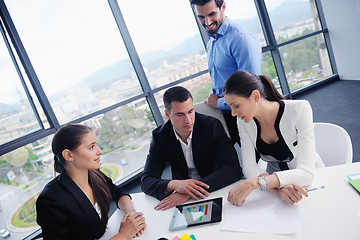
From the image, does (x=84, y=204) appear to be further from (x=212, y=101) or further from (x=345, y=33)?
(x=345, y=33)

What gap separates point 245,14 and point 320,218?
4.40m

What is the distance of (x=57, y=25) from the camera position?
313cm

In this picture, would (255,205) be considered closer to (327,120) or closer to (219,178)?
(219,178)

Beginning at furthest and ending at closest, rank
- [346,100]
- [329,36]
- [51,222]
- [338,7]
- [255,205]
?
[329,36] → [338,7] → [346,100] → [51,222] → [255,205]

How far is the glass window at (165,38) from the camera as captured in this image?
11.9 ft

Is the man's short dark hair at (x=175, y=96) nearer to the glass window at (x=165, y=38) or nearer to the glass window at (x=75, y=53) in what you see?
the glass window at (x=75, y=53)

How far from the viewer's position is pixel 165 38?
3865mm

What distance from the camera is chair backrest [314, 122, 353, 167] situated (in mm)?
1475

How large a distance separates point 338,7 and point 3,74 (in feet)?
18.4

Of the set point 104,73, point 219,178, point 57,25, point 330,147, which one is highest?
point 57,25

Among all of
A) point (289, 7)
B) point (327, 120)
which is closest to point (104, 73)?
point (327, 120)

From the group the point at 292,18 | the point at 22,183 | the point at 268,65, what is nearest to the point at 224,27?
the point at 22,183

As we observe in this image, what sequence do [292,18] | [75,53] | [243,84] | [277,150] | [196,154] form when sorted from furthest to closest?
[292,18] < [75,53] < [196,154] < [277,150] < [243,84]

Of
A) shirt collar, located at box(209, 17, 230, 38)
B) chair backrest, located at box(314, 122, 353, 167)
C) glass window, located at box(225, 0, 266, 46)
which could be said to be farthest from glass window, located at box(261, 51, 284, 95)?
chair backrest, located at box(314, 122, 353, 167)
